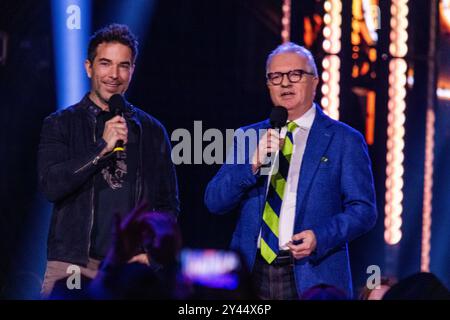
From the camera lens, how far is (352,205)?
3.78 metres

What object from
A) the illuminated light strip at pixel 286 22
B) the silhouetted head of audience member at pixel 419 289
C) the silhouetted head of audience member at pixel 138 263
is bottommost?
the silhouetted head of audience member at pixel 419 289

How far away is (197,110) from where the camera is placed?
6.32 metres

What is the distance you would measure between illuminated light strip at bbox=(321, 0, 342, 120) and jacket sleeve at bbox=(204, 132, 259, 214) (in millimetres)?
1880

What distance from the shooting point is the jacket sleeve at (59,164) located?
12.1 feet

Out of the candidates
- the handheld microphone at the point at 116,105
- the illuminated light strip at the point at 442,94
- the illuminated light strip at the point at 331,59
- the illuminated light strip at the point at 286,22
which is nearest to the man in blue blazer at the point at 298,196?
the handheld microphone at the point at 116,105

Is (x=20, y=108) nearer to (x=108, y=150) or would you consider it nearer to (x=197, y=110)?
(x=197, y=110)

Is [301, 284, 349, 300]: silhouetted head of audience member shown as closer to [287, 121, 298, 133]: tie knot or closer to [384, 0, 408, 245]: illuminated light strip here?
[287, 121, 298, 133]: tie knot

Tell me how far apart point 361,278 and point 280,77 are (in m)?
2.68

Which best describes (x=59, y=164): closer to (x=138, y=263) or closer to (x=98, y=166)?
(x=98, y=166)

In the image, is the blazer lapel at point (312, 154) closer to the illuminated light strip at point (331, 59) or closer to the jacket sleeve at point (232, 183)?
the jacket sleeve at point (232, 183)

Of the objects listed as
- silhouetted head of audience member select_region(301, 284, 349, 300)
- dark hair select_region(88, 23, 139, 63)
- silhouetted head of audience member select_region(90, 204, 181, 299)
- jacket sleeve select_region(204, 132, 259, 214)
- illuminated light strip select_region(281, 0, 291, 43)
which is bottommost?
silhouetted head of audience member select_region(301, 284, 349, 300)

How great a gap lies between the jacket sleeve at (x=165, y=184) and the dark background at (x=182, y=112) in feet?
6.83

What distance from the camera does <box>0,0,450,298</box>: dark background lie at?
6152 mm
